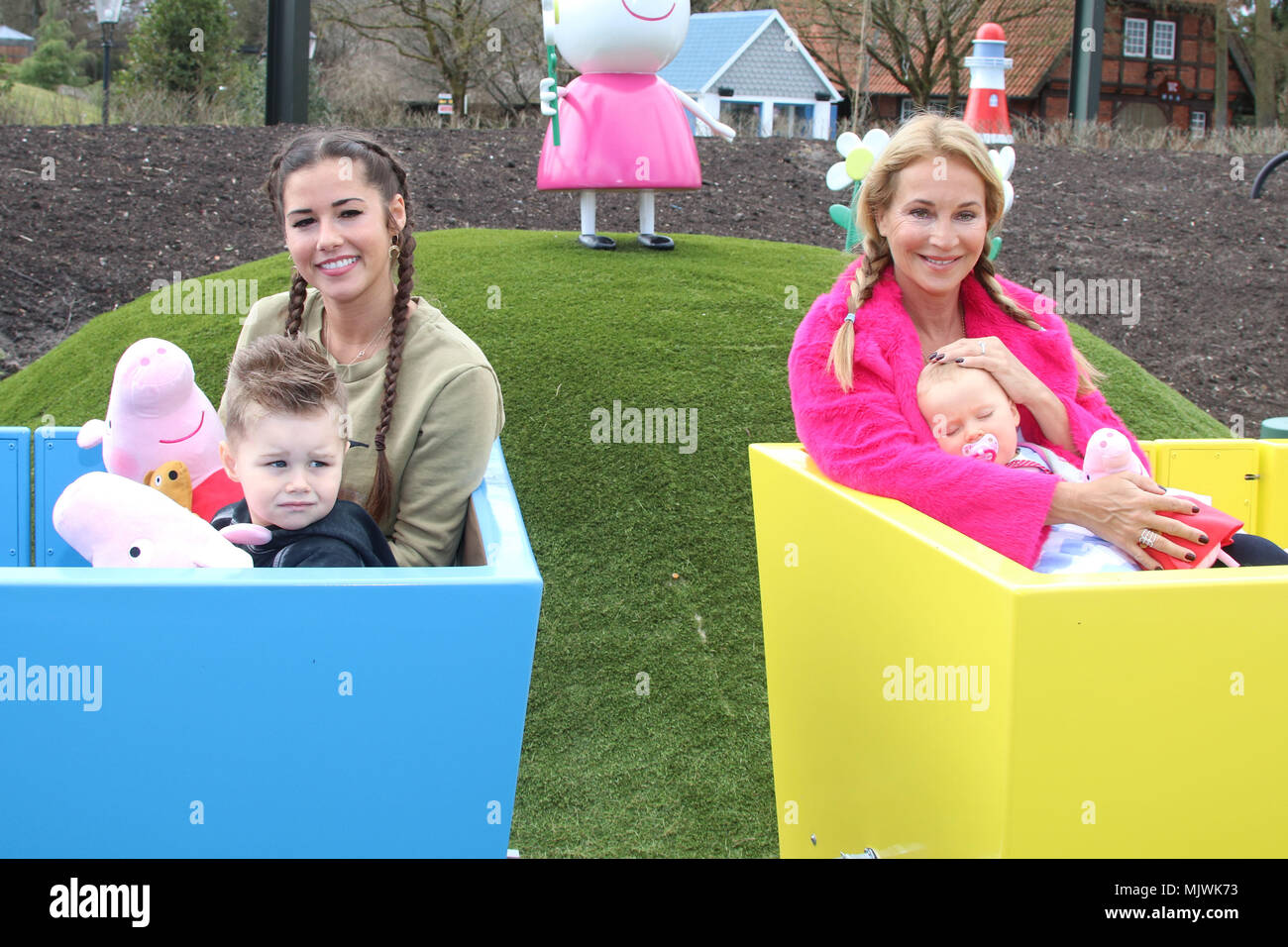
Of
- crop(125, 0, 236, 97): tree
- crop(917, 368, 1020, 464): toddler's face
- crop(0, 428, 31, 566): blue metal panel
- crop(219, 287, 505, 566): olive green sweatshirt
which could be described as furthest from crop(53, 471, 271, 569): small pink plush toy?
crop(125, 0, 236, 97): tree

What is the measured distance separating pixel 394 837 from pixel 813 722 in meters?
0.99

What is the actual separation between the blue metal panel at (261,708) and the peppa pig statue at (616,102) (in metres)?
3.52

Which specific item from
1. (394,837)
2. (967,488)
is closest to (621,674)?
(967,488)

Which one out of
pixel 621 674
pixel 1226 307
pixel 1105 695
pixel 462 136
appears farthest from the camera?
pixel 462 136

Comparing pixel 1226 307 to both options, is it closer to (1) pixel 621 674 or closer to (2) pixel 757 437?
(2) pixel 757 437

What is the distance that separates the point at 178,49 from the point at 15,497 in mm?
11121

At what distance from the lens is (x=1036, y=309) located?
7.84 feet

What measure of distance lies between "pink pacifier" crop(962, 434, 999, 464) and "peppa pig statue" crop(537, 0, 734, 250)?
284 centimetres

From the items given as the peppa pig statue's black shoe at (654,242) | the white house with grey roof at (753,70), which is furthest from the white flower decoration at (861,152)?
the white house with grey roof at (753,70)

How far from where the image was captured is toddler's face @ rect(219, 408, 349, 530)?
1.72 m

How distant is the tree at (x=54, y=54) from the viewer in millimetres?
19656

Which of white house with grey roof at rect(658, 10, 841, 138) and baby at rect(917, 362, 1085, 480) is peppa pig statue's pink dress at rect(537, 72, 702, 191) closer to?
baby at rect(917, 362, 1085, 480)

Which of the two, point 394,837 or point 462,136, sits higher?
point 462,136

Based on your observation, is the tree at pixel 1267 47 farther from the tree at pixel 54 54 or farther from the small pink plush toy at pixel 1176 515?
the small pink plush toy at pixel 1176 515
